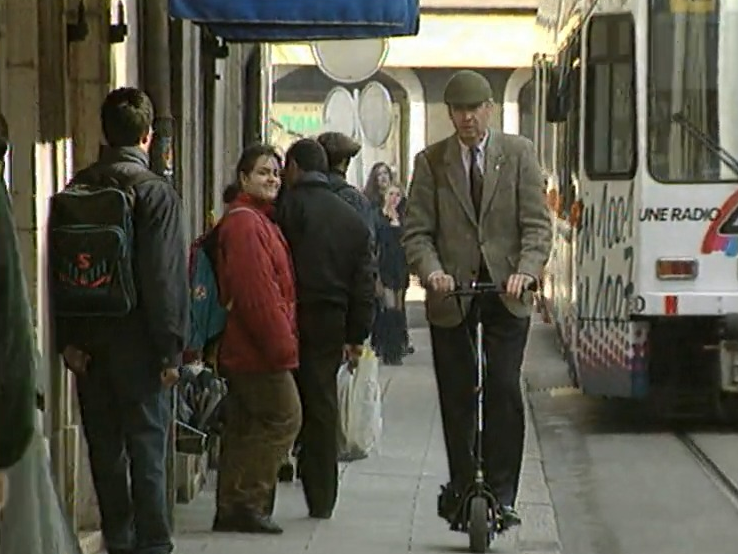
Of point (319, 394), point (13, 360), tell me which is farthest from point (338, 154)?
point (13, 360)

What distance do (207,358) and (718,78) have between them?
5.42 m

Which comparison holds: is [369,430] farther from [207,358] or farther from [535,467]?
[207,358]

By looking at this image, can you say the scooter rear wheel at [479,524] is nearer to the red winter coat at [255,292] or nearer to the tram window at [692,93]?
the red winter coat at [255,292]

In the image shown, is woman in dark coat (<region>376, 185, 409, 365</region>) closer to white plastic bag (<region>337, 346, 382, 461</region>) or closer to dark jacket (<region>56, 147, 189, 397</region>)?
white plastic bag (<region>337, 346, 382, 461</region>)

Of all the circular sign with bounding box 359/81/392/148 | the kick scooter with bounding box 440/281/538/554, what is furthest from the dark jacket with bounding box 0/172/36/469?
the circular sign with bounding box 359/81/392/148

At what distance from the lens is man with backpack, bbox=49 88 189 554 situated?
812cm

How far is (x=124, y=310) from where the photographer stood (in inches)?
318

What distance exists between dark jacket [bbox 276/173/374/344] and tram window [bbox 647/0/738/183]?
467 centimetres

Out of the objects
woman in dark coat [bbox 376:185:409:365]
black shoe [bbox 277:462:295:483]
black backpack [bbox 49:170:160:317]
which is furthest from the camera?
woman in dark coat [bbox 376:185:409:365]

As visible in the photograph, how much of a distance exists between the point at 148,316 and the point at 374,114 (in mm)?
15612

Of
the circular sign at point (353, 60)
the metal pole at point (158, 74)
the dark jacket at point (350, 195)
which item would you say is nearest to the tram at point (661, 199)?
the dark jacket at point (350, 195)

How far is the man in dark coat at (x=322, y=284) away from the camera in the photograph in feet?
34.0

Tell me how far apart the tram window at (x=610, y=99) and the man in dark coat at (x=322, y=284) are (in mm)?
4711

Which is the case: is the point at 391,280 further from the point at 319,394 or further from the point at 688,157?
the point at 319,394
